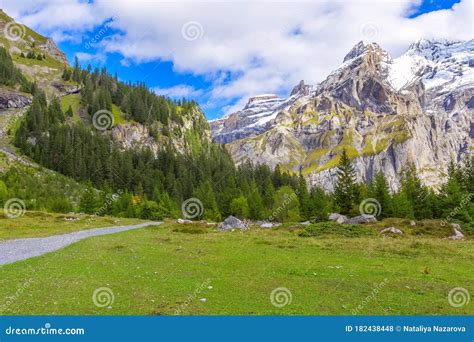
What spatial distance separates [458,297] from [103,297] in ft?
49.6

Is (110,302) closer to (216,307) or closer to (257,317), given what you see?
(216,307)

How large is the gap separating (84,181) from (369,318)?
149 meters

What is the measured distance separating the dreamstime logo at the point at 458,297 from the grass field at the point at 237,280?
16.8 inches

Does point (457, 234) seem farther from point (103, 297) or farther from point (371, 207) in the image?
point (103, 297)

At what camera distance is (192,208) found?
12256 centimetres

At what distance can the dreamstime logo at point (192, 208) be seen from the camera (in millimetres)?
111125

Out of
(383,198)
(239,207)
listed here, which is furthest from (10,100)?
(383,198)

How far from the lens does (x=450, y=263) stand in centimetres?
2539
